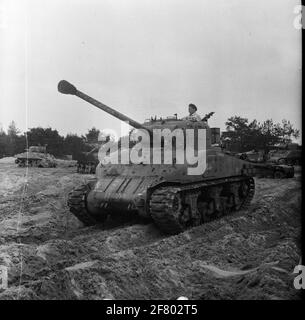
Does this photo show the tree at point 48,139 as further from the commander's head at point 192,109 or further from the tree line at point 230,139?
the commander's head at point 192,109

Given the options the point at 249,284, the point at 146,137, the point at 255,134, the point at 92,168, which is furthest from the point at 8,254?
the point at 255,134

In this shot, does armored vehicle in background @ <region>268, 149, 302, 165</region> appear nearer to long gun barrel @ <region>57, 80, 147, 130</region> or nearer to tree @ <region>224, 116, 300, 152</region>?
tree @ <region>224, 116, 300, 152</region>

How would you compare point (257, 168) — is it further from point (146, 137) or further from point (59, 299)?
point (59, 299)

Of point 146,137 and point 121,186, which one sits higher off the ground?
point 146,137

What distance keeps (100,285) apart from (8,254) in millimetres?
1973

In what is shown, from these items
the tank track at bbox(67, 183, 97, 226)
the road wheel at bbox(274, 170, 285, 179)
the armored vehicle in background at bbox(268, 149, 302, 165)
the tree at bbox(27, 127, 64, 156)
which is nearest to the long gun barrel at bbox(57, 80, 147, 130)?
the tank track at bbox(67, 183, 97, 226)

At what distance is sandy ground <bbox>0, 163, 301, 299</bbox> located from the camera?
5.41 meters

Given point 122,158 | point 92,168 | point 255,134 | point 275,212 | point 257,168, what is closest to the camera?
point 122,158

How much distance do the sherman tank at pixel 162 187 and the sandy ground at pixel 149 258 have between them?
0.36 m

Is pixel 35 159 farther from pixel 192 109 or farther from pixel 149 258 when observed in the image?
pixel 149 258

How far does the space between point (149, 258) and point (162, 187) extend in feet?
7.32

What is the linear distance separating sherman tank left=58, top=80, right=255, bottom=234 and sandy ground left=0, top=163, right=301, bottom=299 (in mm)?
364
